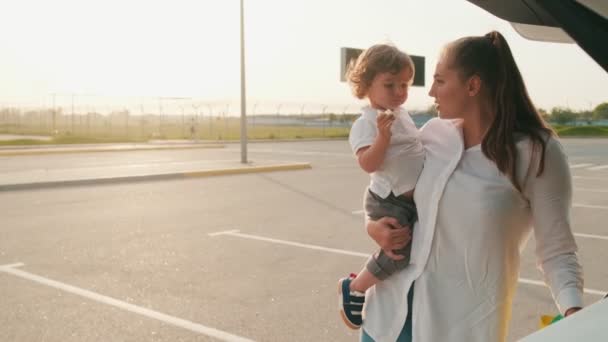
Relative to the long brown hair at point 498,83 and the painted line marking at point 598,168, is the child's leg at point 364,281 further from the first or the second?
the painted line marking at point 598,168

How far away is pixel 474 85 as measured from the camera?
75.5 inches

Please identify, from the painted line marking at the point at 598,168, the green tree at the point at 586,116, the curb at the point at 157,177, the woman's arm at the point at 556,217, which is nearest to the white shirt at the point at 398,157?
the woman's arm at the point at 556,217

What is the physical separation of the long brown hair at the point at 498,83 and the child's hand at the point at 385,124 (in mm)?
249

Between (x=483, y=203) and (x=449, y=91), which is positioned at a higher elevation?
(x=449, y=91)

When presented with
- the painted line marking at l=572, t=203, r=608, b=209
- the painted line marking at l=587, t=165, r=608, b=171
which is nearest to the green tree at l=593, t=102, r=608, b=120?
the painted line marking at l=587, t=165, r=608, b=171

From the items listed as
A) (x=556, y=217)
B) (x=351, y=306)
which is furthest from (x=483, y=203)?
(x=351, y=306)

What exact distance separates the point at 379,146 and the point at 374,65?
1.05 feet

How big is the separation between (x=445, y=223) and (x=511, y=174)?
0.74ft

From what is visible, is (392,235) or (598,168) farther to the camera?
(598,168)

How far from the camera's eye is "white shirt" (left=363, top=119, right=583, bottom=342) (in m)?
1.84

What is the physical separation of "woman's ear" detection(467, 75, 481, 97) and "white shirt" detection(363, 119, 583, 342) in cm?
13

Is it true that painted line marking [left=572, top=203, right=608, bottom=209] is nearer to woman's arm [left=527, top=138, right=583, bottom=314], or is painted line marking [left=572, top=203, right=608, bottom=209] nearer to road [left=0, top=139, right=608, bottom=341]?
road [left=0, top=139, right=608, bottom=341]

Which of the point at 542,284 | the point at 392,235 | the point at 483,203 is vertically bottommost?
the point at 542,284

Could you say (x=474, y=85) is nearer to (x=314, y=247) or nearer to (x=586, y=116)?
(x=314, y=247)
